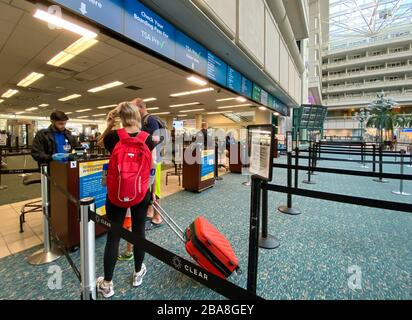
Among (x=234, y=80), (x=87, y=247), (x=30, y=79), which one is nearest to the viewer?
(x=87, y=247)

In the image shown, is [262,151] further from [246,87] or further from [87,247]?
[246,87]

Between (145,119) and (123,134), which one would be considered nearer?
(123,134)

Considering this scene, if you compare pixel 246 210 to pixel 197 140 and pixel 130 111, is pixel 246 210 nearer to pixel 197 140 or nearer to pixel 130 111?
pixel 197 140

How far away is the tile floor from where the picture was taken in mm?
2326

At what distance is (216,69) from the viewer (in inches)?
192

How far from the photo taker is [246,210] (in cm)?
349

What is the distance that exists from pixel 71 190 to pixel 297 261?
2350 millimetres

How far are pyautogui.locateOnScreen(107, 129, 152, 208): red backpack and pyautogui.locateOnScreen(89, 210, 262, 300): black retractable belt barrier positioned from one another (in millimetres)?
368

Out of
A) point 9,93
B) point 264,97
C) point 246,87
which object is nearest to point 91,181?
point 246,87

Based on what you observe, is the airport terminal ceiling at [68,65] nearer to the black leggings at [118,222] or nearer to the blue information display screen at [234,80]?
the blue information display screen at [234,80]

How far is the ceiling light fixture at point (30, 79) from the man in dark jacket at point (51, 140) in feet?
17.9

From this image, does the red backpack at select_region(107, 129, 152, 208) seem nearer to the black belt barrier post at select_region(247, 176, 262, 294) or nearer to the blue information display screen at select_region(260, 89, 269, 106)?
the black belt barrier post at select_region(247, 176, 262, 294)

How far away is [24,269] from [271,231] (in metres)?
2.60

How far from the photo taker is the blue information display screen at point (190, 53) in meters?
3.76
